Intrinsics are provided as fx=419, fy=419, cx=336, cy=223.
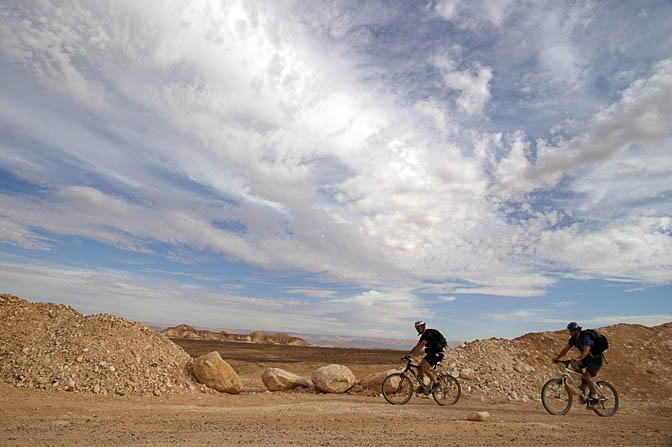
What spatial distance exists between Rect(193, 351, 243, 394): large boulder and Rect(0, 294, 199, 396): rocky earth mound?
0.36 meters

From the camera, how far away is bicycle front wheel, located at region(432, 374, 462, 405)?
1227 cm

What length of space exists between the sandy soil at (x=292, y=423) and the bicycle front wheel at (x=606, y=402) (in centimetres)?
27

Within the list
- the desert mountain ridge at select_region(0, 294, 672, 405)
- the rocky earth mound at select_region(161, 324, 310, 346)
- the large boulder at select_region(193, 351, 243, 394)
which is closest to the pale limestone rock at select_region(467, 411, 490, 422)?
the desert mountain ridge at select_region(0, 294, 672, 405)

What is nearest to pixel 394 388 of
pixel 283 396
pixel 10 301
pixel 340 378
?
pixel 340 378

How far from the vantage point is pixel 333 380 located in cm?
1534

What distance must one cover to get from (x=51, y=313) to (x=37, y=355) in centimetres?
279

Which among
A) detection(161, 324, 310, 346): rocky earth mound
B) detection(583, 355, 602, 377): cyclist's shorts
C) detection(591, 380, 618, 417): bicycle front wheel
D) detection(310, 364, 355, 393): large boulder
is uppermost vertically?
detection(583, 355, 602, 377): cyclist's shorts

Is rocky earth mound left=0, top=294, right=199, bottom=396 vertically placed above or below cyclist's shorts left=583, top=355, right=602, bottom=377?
below

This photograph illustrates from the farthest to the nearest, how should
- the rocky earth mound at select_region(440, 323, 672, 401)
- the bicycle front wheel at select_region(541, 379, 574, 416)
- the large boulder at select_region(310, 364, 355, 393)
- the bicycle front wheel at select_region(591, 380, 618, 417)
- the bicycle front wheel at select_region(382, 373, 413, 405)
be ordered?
the rocky earth mound at select_region(440, 323, 672, 401), the large boulder at select_region(310, 364, 355, 393), the bicycle front wheel at select_region(382, 373, 413, 405), the bicycle front wheel at select_region(541, 379, 574, 416), the bicycle front wheel at select_region(591, 380, 618, 417)

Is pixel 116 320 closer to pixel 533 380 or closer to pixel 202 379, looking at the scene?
pixel 202 379

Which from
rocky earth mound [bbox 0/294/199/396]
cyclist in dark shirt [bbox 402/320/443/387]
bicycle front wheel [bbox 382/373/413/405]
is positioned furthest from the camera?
rocky earth mound [bbox 0/294/199/396]

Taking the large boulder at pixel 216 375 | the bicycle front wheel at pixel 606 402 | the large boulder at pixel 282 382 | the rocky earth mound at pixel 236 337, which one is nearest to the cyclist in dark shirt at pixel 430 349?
the bicycle front wheel at pixel 606 402

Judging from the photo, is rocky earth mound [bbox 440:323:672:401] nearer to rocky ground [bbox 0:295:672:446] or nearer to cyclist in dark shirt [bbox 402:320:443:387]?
rocky ground [bbox 0:295:672:446]

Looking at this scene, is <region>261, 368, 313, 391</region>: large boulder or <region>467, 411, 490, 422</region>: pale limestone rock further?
<region>261, 368, 313, 391</region>: large boulder
